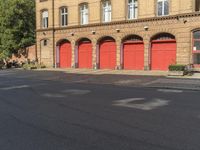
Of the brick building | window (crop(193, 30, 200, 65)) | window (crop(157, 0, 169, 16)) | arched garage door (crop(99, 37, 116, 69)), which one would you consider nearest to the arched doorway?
the brick building

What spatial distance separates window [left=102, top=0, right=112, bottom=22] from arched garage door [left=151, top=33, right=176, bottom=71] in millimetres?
5769

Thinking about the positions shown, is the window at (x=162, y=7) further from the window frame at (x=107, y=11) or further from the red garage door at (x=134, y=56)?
the window frame at (x=107, y=11)

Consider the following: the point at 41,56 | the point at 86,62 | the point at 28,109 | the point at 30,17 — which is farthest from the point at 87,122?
the point at 30,17

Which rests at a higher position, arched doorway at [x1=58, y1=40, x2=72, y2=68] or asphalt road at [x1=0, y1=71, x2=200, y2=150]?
arched doorway at [x1=58, y1=40, x2=72, y2=68]

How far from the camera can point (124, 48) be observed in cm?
3325

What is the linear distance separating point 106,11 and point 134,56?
5699 mm

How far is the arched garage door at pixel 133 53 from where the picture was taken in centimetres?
3191

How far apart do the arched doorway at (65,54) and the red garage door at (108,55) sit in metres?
4.77

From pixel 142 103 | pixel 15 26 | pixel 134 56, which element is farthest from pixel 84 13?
pixel 142 103

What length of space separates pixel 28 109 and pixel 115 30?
76.7 feet

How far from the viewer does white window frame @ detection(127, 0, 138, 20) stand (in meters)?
31.7

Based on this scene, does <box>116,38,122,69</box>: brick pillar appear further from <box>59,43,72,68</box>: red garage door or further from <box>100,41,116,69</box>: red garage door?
<box>59,43,72,68</box>: red garage door

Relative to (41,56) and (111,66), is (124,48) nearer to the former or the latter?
(111,66)

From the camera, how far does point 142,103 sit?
12078 millimetres
